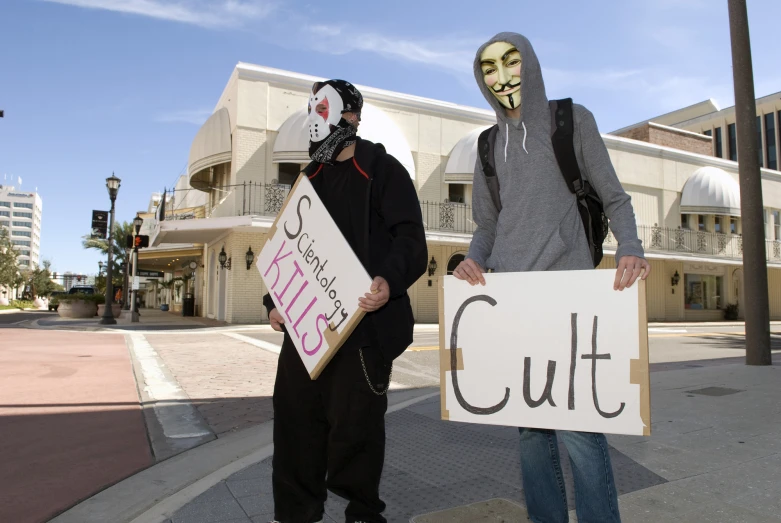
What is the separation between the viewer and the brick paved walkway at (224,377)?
5.17 metres

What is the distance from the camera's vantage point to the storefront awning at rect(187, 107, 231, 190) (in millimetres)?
20203

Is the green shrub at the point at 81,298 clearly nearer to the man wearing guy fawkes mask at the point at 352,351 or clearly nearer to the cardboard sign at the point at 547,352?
the man wearing guy fawkes mask at the point at 352,351

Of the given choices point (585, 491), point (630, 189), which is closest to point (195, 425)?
point (585, 491)

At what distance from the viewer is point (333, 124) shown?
2367 mm

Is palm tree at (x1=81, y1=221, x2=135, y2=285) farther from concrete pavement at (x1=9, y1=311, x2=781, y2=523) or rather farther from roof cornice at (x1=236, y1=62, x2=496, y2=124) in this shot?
concrete pavement at (x1=9, y1=311, x2=781, y2=523)

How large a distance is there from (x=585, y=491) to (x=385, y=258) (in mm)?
1100

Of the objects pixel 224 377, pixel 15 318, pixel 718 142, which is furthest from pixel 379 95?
pixel 718 142

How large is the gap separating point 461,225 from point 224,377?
54.8 feet

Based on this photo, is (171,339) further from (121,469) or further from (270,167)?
(121,469)

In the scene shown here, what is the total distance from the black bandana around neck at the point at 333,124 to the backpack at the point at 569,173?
1.88ft

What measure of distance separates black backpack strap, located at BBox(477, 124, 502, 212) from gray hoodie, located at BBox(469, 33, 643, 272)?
69mm

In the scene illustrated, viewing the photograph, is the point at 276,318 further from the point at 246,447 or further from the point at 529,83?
the point at 246,447

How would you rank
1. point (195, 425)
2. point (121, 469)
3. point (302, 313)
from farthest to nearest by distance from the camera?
point (195, 425)
point (121, 469)
point (302, 313)

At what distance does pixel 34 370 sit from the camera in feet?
25.7
